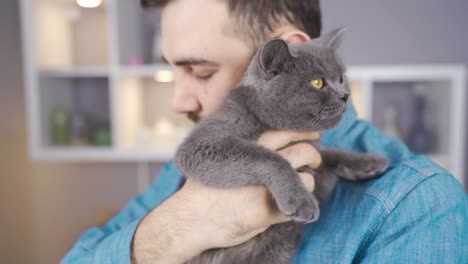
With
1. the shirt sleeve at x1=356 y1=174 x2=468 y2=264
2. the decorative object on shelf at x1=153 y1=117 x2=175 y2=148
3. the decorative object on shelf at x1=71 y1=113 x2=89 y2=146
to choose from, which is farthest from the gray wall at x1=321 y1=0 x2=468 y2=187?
the shirt sleeve at x1=356 y1=174 x2=468 y2=264

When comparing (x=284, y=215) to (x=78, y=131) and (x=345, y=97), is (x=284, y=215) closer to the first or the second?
(x=345, y=97)

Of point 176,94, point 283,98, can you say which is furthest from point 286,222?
point 176,94

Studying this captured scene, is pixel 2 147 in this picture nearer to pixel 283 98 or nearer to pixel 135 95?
pixel 135 95

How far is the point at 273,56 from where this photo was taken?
0.71 m

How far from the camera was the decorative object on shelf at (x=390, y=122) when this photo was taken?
7.53 feet

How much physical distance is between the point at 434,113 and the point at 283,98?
1885 mm

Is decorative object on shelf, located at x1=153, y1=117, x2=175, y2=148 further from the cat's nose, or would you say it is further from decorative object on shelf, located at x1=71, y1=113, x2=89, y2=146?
the cat's nose

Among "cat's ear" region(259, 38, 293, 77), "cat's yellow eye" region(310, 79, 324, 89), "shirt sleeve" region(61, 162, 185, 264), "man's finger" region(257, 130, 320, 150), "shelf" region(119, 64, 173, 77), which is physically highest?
"shelf" region(119, 64, 173, 77)

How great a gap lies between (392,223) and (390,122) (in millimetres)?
1776

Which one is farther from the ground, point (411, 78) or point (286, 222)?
point (411, 78)

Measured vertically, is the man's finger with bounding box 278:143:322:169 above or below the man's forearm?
above

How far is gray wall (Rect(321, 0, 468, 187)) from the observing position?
2344mm

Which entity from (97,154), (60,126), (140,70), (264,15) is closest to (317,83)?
(264,15)

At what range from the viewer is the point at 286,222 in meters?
0.80
